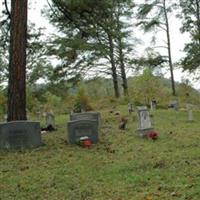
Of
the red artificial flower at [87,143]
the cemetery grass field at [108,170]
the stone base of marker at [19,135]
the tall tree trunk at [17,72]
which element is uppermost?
the tall tree trunk at [17,72]

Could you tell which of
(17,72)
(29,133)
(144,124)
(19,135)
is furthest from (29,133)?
(144,124)

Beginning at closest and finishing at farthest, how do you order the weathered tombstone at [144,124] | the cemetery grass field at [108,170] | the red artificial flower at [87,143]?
the cemetery grass field at [108,170] → the red artificial flower at [87,143] → the weathered tombstone at [144,124]

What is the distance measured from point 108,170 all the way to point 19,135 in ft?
12.3

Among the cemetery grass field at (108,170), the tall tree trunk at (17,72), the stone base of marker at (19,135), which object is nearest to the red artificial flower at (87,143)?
the cemetery grass field at (108,170)

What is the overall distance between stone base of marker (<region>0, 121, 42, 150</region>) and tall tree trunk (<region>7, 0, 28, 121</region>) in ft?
3.84

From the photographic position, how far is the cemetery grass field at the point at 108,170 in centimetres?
624

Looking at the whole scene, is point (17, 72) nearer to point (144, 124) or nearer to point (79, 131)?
point (79, 131)

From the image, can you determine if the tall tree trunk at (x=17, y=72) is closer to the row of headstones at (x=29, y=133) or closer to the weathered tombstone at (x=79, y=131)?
the row of headstones at (x=29, y=133)

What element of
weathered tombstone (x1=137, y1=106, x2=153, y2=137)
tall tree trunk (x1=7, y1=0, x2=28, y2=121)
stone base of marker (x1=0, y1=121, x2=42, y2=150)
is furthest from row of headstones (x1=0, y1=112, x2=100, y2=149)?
weathered tombstone (x1=137, y1=106, x2=153, y2=137)

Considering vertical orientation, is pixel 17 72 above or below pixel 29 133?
above

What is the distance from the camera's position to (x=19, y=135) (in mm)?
10844

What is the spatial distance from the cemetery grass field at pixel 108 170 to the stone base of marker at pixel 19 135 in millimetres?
329

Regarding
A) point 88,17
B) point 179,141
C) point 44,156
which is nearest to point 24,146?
point 44,156

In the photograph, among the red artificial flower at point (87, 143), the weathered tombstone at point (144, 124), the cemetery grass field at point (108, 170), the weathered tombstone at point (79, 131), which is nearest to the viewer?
the cemetery grass field at point (108, 170)
